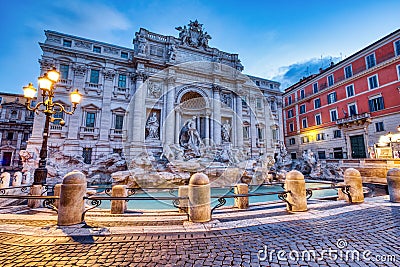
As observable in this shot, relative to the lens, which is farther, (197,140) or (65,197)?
(197,140)

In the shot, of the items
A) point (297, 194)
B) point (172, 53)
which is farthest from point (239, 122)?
point (297, 194)

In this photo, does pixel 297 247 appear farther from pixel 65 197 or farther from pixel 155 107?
pixel 155 107

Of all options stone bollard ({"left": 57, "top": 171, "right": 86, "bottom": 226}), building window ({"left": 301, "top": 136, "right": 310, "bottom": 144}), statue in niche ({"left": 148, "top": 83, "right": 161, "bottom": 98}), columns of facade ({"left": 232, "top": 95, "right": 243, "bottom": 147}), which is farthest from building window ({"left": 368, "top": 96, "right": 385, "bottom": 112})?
stone bollard ({"left": 57, "top": 171, "right": 86, "bottom": 226})

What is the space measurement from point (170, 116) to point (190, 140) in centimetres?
388

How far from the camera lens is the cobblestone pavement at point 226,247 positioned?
2547 mm

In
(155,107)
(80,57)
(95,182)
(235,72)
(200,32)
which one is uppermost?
(200,32)

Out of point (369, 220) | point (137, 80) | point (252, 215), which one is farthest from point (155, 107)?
point (369, 220)

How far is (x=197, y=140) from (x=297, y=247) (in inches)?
629

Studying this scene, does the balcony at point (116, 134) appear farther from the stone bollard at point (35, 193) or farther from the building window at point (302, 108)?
the building window at point (302, 108)

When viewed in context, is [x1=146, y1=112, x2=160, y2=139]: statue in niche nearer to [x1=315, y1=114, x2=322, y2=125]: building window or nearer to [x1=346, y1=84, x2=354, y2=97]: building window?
[x1=315, y1=114, x2=322, y2=125]: building window

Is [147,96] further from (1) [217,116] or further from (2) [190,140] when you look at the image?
(1) [217,116]

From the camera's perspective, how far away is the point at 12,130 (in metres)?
30.0

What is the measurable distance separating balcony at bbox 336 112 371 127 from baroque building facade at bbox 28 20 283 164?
8.05m

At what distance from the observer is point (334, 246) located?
299 centimetres
